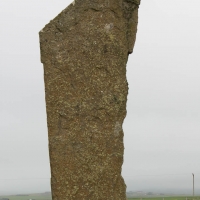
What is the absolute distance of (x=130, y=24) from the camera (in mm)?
8039

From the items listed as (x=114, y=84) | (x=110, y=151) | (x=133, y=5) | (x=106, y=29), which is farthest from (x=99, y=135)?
(x=133, y=5)

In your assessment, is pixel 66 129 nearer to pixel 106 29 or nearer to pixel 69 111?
pixel 69 111

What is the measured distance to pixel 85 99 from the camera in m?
7.60

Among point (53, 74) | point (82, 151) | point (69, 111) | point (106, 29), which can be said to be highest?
point (106, 29)

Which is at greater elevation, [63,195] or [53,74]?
[53,74]

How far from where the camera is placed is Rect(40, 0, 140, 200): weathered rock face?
7520mm

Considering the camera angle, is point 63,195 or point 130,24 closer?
point 63,195

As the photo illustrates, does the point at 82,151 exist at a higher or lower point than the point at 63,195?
higher

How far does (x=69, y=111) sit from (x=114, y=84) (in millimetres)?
846

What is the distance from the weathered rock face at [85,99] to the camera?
7.52 metres

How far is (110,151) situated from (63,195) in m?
1.01

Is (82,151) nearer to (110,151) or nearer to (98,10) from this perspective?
(110,151)

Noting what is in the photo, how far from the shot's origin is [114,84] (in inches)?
303

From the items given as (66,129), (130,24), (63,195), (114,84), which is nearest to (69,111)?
(66,129)
